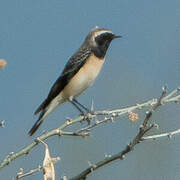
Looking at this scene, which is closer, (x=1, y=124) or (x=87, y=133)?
(x=1, y=124)

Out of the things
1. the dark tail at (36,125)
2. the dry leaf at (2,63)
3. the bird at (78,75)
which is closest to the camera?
the dry leaf at (2,63)

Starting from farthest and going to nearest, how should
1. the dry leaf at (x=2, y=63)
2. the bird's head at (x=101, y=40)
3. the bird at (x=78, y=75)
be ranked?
the bird's head at (x=101, y=40) → the bird at (x=78, y=75) → the dry leaf at (x=2, y=63)

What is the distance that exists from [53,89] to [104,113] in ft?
6.64

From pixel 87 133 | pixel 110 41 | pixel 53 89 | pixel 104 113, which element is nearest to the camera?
pixel 87 133

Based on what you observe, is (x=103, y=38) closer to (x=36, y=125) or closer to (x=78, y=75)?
(x=78, y=75)

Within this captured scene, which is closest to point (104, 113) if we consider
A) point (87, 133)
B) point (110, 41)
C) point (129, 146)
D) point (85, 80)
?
point (87, 133)

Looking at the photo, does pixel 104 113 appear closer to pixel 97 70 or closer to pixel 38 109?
pixel 38 109

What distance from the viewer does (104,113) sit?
261 cm

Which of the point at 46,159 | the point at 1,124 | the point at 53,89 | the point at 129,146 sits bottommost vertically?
the point at 129,146

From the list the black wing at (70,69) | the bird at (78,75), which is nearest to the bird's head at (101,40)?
the bird at (78,75)

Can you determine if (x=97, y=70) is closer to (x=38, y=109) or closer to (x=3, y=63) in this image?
(x=38, y=109)

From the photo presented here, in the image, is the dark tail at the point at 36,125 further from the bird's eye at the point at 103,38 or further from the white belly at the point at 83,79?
the bird's eye at the point at 103,38

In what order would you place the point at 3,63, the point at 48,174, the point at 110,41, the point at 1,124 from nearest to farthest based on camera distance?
the point at 3,63 < the point at 1,124 < the point at 48,174 < the point at 110,41

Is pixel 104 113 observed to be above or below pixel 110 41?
below
